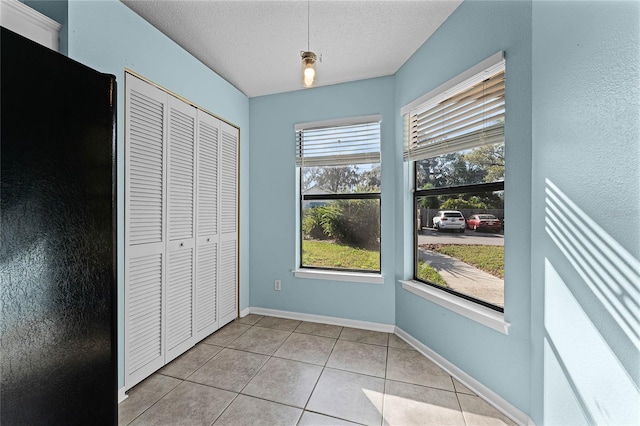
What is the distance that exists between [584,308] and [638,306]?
199 millimetres

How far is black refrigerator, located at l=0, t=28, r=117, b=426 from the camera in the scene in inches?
21.0

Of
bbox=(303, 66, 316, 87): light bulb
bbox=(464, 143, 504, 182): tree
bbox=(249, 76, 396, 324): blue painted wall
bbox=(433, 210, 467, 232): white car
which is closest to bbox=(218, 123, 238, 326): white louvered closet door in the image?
bbox=(249, 76, 396, 324): blue painted wall

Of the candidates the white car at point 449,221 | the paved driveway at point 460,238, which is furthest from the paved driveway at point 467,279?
the white car at point 449,221

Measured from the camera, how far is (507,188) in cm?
158

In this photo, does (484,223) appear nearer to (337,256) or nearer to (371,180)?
(371,180)

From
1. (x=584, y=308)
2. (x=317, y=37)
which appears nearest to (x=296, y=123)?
(x=317, y=37)

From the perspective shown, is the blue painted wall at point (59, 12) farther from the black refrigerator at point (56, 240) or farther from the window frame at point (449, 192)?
the window frame at point (449, 192)

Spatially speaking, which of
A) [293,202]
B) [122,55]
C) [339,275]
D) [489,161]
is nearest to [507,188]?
[489,161]

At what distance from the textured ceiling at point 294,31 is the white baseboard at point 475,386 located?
251 centimetres

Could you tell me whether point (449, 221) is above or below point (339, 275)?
above

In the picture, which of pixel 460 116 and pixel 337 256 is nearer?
pixel 460 116

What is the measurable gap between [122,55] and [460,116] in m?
2.35

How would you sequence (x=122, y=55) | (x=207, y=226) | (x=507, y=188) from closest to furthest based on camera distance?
(x=507, y=188) < (x=122, y=55) < (x=207, y=226)

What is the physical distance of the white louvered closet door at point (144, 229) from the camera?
178cm
